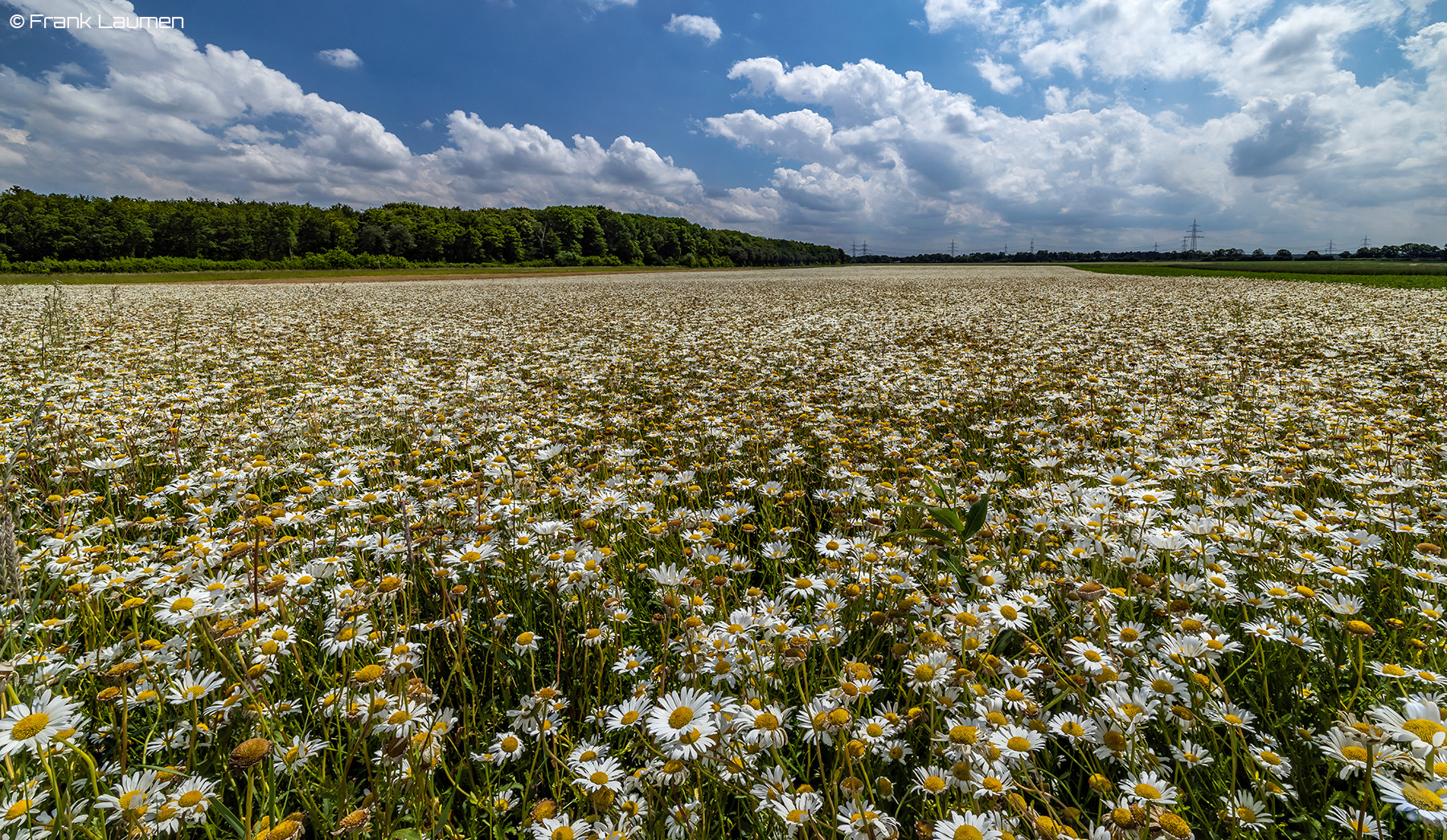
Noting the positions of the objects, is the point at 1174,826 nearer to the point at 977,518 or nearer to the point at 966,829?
the point at 966,829

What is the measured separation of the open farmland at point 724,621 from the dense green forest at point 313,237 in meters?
70.0

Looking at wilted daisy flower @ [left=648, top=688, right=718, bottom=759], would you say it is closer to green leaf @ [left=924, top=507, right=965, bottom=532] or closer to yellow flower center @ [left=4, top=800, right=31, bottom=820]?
A: green leaf @ [left=924, top=507, right=965, bottom=532]

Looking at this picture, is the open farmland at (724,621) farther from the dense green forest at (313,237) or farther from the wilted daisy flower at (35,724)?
the dense green forest at (313,237)

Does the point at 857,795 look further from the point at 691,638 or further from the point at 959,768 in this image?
the point at 691,638

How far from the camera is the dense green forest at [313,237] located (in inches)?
2633

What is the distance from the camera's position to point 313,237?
8600 cm

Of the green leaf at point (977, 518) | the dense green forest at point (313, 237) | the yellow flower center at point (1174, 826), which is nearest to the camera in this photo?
the yellow flower center at point (1174, 826)

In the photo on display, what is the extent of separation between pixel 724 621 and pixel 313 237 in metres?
109

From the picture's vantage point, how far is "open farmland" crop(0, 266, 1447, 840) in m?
1.71

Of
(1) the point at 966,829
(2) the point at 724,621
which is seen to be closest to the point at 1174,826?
(1) the point at 966,829

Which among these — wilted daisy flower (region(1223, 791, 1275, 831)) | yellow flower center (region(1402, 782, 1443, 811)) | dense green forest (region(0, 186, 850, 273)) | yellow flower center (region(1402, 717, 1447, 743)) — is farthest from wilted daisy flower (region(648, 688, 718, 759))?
dense green forest (region(0, 186, 850, 273))

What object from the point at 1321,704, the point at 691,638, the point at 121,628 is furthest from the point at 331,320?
the point at 1321,704

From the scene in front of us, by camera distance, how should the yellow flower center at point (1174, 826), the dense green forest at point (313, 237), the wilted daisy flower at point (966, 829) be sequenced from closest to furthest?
the yellow flower center at point (1174, 826), the wilted daisy flower at point (966, 829), the dense green forest at point (313, 237)

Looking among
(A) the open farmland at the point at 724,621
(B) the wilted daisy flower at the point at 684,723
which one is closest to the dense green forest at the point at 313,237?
(A) the open farmland at the point at 724,621
